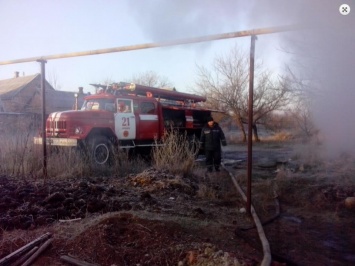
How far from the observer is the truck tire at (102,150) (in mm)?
9891

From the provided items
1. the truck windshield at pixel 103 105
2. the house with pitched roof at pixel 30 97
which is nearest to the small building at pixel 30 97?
the house with pitched roof at pixel 30 97

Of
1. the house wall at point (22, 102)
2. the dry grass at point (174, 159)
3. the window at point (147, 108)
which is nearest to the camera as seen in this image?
the dry grass at point (174, 159)

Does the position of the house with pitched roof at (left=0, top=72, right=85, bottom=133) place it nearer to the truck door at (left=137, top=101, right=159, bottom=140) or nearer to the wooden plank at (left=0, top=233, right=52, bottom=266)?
the truck door at (left=137, top=101, right=159, bottom=140)

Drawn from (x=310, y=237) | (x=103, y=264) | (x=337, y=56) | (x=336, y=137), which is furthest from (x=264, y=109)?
(x=103, y=264)

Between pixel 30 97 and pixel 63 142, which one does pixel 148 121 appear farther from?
pixel 30 97

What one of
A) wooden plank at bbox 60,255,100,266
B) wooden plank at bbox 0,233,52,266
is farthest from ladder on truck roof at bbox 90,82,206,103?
wooden plank at bbox 60,255,100,266

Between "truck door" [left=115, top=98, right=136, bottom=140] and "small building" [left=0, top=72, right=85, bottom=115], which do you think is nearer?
"truck door" [left=115, top=98, right=136, bottom=140]

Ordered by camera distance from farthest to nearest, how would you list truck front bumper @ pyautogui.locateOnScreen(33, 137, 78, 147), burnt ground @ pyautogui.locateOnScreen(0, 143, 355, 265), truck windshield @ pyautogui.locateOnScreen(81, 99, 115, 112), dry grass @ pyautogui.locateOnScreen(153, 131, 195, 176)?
truck windshield @ pyautogui.locateOnScreen(81, 99, 115, 112)
truck front bumper @ pyautogui.locateOnScreen(33, 137, 78, 147)
dry grass @ pyautogui.locateOnScreen(153, 131, 195, 176)
burnt ground @ pyautogui.locateOnScreen(0, 143, 355, 265)

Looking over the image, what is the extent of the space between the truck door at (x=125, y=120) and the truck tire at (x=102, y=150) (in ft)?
1.99

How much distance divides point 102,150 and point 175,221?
6.23 meters

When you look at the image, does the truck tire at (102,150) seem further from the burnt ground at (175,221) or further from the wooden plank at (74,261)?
the wooden plank at (74,261)

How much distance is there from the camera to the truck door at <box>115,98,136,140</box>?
10.8 m

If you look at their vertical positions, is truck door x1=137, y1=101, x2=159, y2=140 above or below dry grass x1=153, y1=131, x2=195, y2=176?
above

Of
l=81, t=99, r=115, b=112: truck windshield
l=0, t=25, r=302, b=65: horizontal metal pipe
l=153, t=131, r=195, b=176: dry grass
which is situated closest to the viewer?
l=0, t=25, r=302, b=65: horizontal metal pipe
